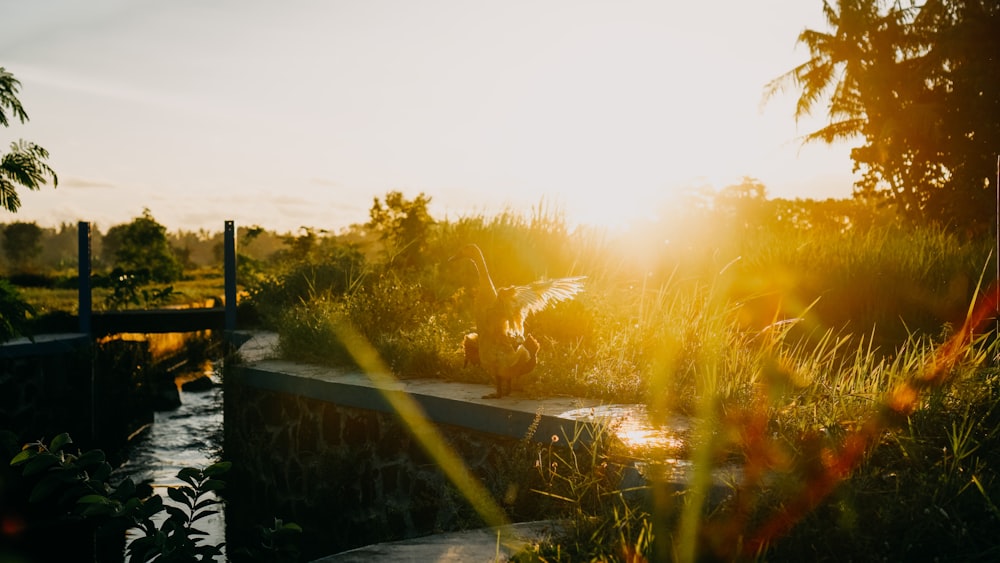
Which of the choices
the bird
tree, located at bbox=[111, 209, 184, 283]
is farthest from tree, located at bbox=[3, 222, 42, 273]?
the bird

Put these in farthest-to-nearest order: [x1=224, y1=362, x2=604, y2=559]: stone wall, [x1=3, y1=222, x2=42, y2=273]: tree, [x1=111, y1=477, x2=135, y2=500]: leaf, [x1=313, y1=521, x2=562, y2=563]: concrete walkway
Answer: [x1=3, y1=222, x2=42, y2=273]: tree
[x1=224, y1=362, x2=604, y2=559]: stone wall
[x1=111, y1=477, x2=135, y2=500]: leaf
[x1=313, y1=521, x2=562, y2=563]: concrete walkway

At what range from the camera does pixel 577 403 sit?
20.3ft

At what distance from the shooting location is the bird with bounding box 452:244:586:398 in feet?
19.3

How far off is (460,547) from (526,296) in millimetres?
2421

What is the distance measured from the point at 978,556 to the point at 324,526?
5.55m

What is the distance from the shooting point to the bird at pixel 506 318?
5871mm

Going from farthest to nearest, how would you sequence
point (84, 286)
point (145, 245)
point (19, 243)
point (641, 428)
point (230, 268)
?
point (19, 243) < point (145, 245) < point (84, 286) < point (230, 268) < point (641, 428)

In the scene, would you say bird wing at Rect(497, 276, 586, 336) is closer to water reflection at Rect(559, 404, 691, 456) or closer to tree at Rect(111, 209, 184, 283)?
water reflection at Rect(559, 404, 691, 456)

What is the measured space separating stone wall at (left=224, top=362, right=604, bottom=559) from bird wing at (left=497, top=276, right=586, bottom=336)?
66cm

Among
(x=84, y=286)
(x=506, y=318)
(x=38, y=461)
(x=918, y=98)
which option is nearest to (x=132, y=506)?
(x=38, y=461)

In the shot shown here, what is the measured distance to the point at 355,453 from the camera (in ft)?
23.3

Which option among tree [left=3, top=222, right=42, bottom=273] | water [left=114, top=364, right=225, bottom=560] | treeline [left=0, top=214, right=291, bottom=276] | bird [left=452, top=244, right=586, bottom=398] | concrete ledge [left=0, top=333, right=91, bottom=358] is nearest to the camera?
bird [left=452, top=244, right=586, bottom=398]

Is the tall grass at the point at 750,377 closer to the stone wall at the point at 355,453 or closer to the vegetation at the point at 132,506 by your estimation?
the stone wall at the point at 355,453

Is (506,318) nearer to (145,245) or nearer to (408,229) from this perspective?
(408,229)
